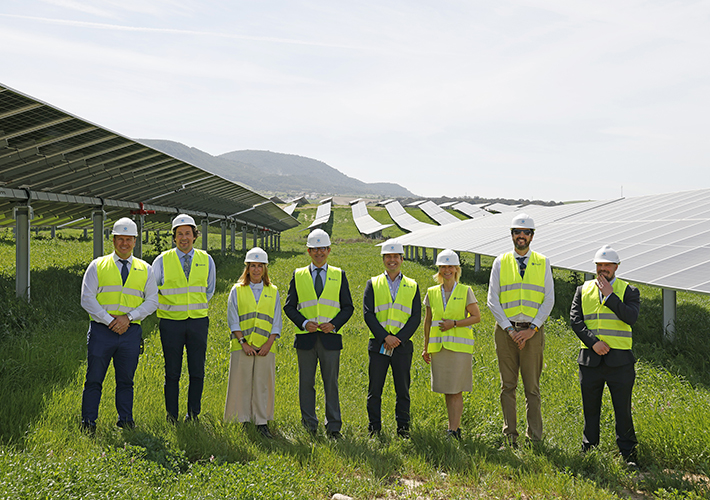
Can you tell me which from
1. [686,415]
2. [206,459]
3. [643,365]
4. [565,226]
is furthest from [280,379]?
[565,226]

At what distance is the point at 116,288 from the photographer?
16.9ft

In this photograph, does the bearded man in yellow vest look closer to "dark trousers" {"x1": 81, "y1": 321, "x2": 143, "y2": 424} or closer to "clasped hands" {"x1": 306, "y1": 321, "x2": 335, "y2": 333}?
"clasped hands" {"x1": 306, "y1": 321, "x2": 335, "y2": 333}

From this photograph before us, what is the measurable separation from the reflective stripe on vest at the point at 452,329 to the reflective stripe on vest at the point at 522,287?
425mm

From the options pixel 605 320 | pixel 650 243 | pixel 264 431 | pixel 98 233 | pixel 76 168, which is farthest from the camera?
pixel 98 233

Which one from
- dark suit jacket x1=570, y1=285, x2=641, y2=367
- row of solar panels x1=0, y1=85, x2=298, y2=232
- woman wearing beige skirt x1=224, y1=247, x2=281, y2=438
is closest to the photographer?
dark suit jacket x1=570, y1=285, x2=641, y2=367

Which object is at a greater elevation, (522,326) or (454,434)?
(522,326)

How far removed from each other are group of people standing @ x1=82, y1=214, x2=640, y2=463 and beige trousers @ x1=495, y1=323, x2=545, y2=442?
0.01m

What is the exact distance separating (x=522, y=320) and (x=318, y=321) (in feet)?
7.21

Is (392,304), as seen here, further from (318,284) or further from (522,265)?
(522,265)

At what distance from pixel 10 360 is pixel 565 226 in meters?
17.6

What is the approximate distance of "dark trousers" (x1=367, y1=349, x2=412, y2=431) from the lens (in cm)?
540

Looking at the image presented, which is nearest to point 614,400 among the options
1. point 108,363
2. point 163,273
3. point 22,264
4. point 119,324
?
point 163,273

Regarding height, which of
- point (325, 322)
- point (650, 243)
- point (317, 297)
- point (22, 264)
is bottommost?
point (325, 322)

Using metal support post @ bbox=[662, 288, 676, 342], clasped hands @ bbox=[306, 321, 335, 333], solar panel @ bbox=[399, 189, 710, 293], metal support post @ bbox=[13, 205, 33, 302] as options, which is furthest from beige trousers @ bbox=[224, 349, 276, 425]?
metal support post @ bbox=[13, 205, 33, 302]
